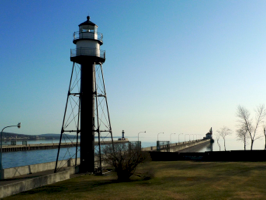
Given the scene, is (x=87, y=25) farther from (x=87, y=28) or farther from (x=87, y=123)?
(x=87, y=123)

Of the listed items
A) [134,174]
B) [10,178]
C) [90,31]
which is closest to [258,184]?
[134,174]

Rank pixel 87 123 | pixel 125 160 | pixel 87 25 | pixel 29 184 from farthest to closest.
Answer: pixel 87 25 < pixel 87 123 < pixel 125 160 < pixel 29 184

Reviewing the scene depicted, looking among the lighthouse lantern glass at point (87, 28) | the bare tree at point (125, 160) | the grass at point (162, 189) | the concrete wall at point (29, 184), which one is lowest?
the grass at point (162, 189)

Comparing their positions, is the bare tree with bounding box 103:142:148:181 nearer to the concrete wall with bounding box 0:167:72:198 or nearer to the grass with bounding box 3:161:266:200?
the grass with bounding box 3:161:266:200

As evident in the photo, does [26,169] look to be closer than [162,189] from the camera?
No

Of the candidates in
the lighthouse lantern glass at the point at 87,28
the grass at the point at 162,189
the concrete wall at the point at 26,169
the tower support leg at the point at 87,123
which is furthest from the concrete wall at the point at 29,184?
the lighthouse lantern glass at the point at 87,28

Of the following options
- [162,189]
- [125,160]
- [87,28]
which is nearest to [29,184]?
[125,160]

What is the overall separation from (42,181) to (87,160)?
9.58m

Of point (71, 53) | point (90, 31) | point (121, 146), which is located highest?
point (90, 31)

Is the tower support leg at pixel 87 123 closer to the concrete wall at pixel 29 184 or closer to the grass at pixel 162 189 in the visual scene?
the concrete wall at pixel 29 184

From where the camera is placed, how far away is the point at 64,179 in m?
26.9

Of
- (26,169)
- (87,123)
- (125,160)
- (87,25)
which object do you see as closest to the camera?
(125,160)

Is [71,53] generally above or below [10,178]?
above

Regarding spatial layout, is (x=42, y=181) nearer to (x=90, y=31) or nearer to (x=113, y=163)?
(x=113, y=163)
